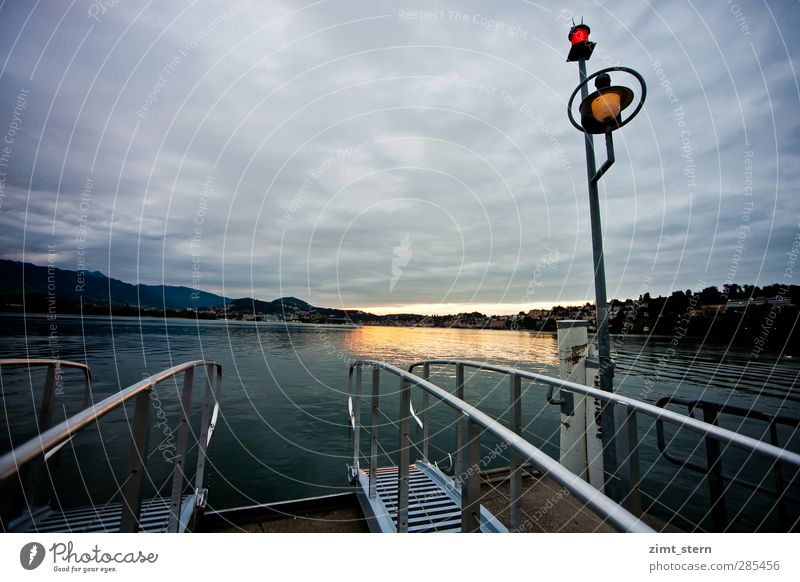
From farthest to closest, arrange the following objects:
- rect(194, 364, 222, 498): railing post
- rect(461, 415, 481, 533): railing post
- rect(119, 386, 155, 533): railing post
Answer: rect(194, 364, 222, 498): railing post, rect(119, 386, 155, 533): railing post, rect(461, 415, 481, 533): railing post

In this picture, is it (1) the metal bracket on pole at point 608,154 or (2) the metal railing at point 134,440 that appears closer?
(2) the metal railing at point 134,440

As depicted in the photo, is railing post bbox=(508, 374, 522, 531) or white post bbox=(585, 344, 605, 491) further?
white post bbox=(585, 344, 605, 491)

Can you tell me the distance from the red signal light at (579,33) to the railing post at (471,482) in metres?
4.23

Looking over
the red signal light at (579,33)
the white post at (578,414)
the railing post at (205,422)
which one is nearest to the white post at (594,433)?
the white post at (578,414)

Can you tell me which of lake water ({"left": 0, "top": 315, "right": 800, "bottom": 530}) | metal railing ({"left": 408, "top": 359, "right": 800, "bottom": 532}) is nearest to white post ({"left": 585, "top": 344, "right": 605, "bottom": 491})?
metal railing ({"left": 408, "top": 359, "right": 800, "bottom": 532})

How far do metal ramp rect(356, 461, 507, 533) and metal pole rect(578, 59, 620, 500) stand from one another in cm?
124

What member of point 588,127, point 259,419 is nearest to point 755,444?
point 588,127

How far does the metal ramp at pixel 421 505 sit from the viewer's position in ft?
9.23

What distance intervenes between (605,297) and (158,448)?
9.17 m

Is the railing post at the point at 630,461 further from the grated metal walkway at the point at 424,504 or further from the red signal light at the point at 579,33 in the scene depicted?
the red signal light at the point at 579,33

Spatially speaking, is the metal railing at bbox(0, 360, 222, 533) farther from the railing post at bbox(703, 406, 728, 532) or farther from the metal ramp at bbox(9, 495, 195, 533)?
the railing post at bbox(703, 406, 728, 532)

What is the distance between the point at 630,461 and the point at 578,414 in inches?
36.9

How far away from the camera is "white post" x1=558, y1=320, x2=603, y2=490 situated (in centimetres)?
352
